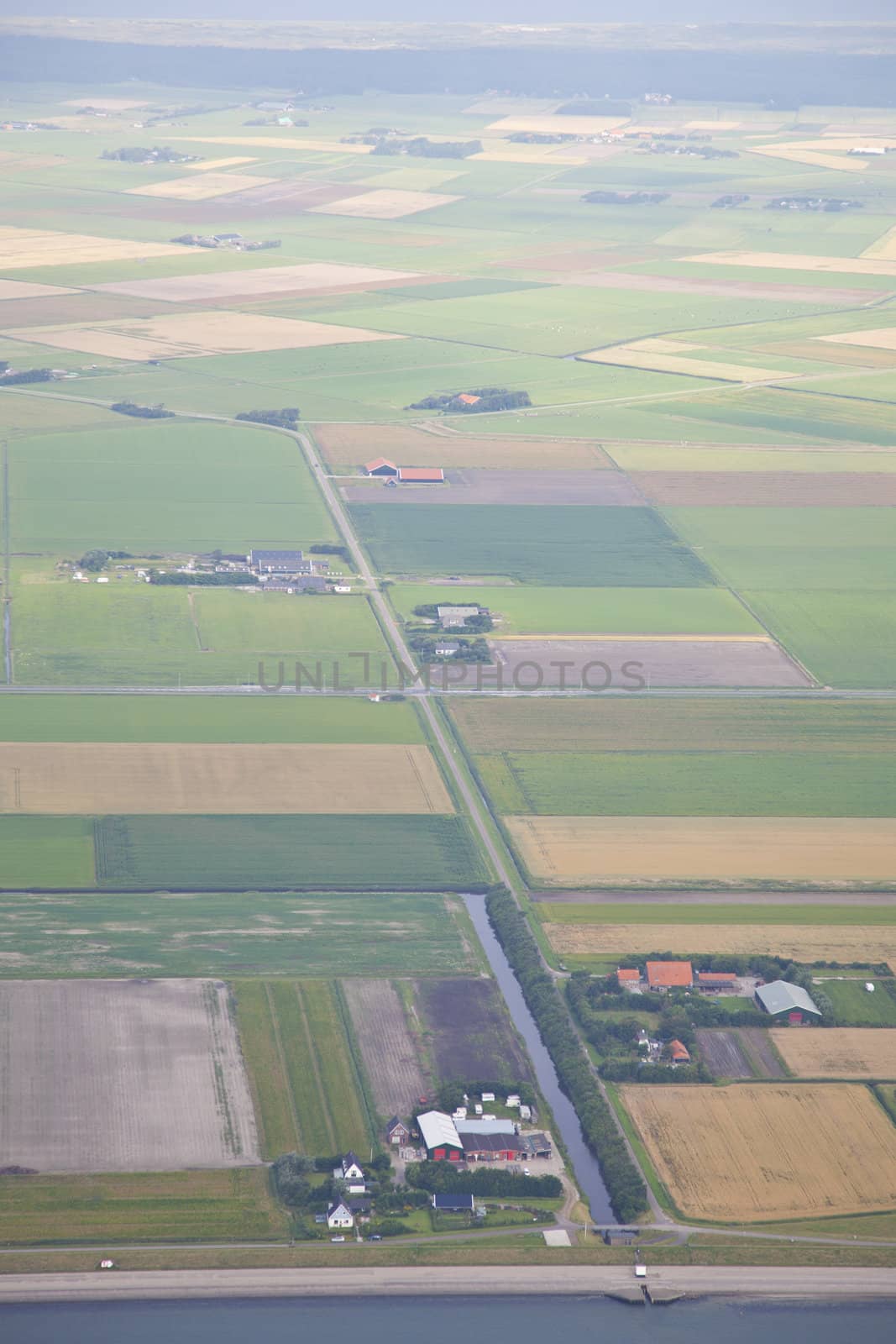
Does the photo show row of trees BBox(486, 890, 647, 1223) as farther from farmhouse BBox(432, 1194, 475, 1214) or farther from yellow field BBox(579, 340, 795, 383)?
yellow field BBox(579, 340, 795, 383)

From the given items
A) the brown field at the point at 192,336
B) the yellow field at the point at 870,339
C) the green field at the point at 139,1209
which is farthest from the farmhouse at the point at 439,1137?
the yellow field at the point at 870,339

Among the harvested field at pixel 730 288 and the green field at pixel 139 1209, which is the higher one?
the harvested field at pixel 730 288

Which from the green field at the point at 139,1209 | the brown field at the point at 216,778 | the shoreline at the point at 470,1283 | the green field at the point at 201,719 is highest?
the green field at the point at 201,719

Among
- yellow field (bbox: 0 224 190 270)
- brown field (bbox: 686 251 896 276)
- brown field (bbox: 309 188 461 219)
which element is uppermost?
brown field (bbox: 309 188 461 219)

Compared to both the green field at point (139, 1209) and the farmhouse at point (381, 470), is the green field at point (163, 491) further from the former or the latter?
the green field at point (139, 1209)

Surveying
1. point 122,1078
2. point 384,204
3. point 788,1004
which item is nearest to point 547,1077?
point 788,1004

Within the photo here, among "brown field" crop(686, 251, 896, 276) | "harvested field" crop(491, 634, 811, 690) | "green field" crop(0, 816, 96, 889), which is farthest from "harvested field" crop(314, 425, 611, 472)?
"brown field" crop(686, 251, 896, 276)

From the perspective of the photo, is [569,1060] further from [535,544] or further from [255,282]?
[255,282]
